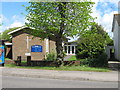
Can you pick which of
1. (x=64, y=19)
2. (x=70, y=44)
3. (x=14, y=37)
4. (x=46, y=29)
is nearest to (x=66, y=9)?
(x=64, y=19)

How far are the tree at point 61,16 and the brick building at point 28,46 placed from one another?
9.38 m

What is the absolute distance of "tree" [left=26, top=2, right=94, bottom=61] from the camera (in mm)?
13070

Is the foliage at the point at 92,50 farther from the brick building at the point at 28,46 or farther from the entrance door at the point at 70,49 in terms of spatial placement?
the entrance door at the point at 70,49

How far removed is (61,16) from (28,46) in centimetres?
1116

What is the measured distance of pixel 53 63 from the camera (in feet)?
54.0

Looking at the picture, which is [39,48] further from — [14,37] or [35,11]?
[35,11]

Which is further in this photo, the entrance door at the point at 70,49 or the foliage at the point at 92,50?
the entrance door at the point at 70,49

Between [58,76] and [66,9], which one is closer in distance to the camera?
[58,76]

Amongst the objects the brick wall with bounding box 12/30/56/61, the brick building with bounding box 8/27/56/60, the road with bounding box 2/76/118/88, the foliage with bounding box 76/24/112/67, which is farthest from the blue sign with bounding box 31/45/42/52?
the road with bounding box 2/76/118/88

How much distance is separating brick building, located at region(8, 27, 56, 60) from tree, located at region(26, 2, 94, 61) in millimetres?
9380

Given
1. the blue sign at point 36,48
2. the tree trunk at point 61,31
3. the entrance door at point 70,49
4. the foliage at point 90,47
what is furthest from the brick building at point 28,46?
the entrance door at point 70,49

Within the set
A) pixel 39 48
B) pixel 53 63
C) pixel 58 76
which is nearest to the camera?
pixel 58 76

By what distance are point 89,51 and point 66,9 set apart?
17.7ft

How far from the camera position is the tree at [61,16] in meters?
13.1
